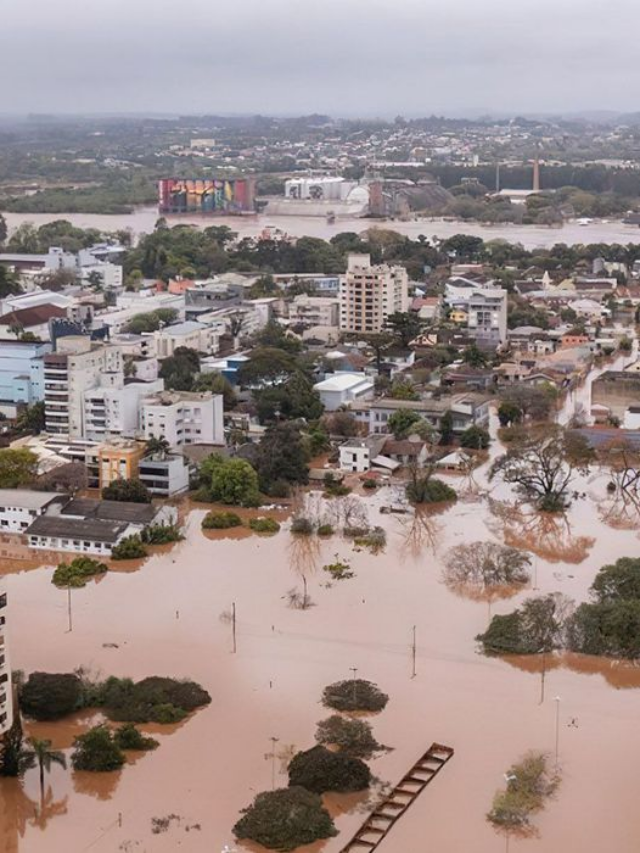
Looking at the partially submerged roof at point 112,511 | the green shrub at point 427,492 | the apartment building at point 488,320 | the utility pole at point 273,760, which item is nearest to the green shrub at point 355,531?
the green shrub at point 427,492

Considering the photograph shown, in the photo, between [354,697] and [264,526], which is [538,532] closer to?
[264,526]

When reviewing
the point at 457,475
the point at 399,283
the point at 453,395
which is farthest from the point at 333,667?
the point at 399,283

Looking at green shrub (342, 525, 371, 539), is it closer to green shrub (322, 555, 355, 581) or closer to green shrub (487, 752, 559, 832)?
green shrub (322, 555, 355, 581)

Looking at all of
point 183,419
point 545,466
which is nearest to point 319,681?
point 545,466

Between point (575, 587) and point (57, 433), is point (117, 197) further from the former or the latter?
point (575, 587)

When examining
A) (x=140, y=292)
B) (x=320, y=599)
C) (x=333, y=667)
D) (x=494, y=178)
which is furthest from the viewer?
(x=494, y=178)

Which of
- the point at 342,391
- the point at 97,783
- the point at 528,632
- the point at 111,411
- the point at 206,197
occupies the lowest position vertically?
the point at 97,783
